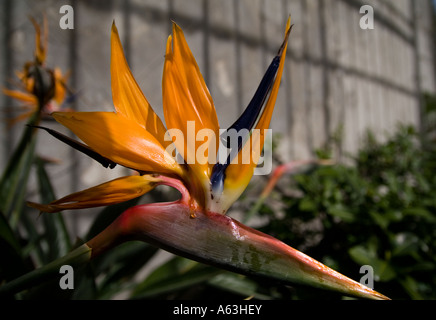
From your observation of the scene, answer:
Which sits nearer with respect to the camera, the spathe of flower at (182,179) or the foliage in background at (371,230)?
the spathe of flower at (182,179)

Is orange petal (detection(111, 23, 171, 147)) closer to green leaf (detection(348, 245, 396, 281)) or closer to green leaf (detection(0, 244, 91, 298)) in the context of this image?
green leaf (detection(0, 244, 91, 298))

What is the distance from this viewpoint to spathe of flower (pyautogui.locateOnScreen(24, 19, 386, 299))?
10.1 inches

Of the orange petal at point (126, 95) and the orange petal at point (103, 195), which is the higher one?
the orange petal at point (126, 95)

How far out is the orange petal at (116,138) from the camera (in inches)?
11.4

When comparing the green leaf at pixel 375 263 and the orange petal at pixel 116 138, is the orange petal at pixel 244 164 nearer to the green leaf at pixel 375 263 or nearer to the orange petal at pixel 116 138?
the orange petal at pixel 116 138

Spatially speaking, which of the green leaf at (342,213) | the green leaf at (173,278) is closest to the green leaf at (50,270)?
the green leaf at (173,278)

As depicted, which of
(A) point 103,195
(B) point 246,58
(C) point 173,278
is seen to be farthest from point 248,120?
(B) point 246,58

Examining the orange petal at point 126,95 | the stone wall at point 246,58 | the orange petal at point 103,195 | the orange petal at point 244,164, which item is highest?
the stone wall at point 246,58

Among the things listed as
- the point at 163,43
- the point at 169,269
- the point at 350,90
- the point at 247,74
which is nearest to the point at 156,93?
the point at 163,43

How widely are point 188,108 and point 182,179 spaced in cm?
7

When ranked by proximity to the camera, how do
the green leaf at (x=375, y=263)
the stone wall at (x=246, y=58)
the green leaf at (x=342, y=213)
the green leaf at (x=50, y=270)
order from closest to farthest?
1. the green leaf at (x=50, y=270)
2. the green leaf at (x=375, y=263)
3. the green leaf at (x=342, y=213)
4. the stone wall at (x=246, y=58)

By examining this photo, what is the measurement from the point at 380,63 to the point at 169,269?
2.50m

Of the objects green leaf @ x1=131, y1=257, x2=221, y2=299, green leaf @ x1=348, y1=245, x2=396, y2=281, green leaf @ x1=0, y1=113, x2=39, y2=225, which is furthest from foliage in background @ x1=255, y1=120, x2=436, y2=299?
green leaf @ x1=0, y1=113, x2=39, y2=225

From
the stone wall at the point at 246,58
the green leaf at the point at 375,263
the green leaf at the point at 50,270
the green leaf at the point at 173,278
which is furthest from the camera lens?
the stone wall at the point at 246,58
